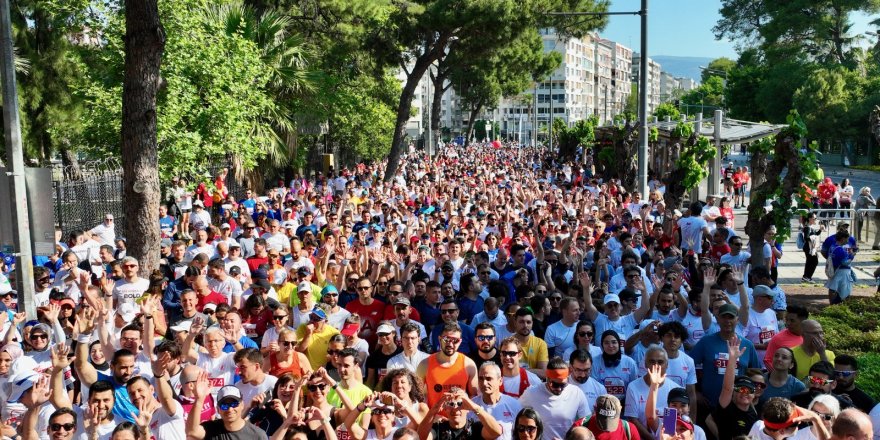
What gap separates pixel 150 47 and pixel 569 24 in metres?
18.4

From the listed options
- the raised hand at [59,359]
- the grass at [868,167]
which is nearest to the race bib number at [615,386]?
the raised hand at [59,359]

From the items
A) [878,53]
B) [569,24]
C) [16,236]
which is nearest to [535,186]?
[569,24]

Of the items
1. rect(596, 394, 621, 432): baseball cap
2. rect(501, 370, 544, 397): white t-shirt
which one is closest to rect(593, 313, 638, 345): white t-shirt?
rect(501, 370, 544, 397): white t-shirt

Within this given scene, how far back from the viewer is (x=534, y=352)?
6.80 metres

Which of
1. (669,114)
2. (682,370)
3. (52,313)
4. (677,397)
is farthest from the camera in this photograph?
(669,114)

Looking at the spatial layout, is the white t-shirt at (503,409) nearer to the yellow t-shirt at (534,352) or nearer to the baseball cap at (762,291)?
the yellow t-shirt at (534,352)

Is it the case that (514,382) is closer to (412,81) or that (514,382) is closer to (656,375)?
(656,375)

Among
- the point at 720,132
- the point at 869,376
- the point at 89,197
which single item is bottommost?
the point at 869,376

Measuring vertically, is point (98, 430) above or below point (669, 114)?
below

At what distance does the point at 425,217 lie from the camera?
15.3 meters

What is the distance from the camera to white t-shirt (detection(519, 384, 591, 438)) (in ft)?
18.1

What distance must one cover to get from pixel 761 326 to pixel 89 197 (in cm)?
1330

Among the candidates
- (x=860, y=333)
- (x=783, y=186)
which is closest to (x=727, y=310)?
(x=860, y=333)

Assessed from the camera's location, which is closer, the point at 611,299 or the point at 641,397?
the point at 641,397
